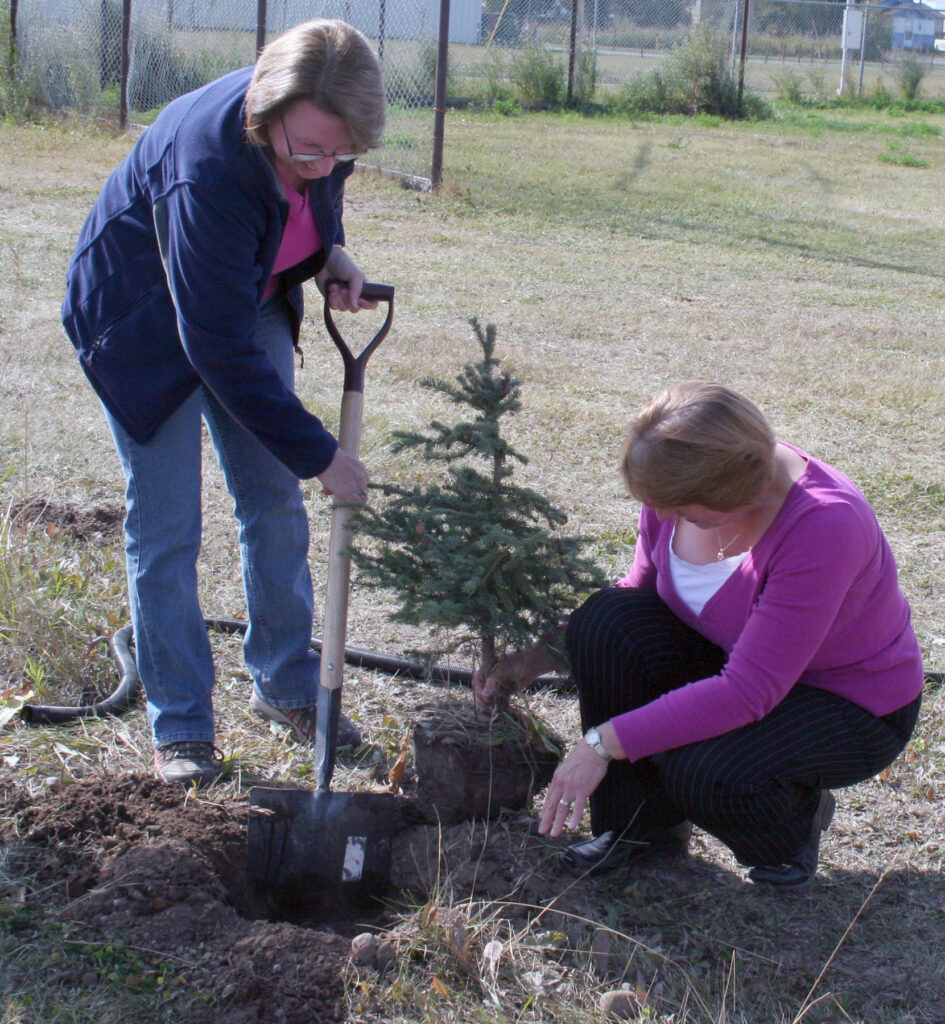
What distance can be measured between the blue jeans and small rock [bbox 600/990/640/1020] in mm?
1229

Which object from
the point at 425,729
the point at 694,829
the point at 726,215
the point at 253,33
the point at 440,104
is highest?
the point at 253,33

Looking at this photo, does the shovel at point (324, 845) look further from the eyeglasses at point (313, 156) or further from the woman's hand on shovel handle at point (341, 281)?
the eyeglasses at point (313, 156)

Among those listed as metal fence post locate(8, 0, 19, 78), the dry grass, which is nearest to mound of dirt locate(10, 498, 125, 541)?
the dry grass

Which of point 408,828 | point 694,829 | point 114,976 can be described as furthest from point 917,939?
point 114,976

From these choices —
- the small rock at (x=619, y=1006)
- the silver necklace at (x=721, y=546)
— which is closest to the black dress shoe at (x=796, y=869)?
the small rock at (x=619, y=1006)

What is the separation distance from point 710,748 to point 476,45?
66.3 feet

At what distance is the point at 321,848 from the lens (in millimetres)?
2562

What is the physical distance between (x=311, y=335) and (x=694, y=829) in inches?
185

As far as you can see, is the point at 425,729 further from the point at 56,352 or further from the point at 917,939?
the point at 56,352

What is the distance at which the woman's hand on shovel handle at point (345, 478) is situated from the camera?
247 centimetres

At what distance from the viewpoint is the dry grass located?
226cm

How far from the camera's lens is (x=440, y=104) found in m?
10.3

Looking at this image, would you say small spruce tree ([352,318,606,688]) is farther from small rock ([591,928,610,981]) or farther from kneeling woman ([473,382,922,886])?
small rock ([591,928,610,981])

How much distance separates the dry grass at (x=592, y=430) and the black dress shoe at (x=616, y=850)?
0.05 meters
